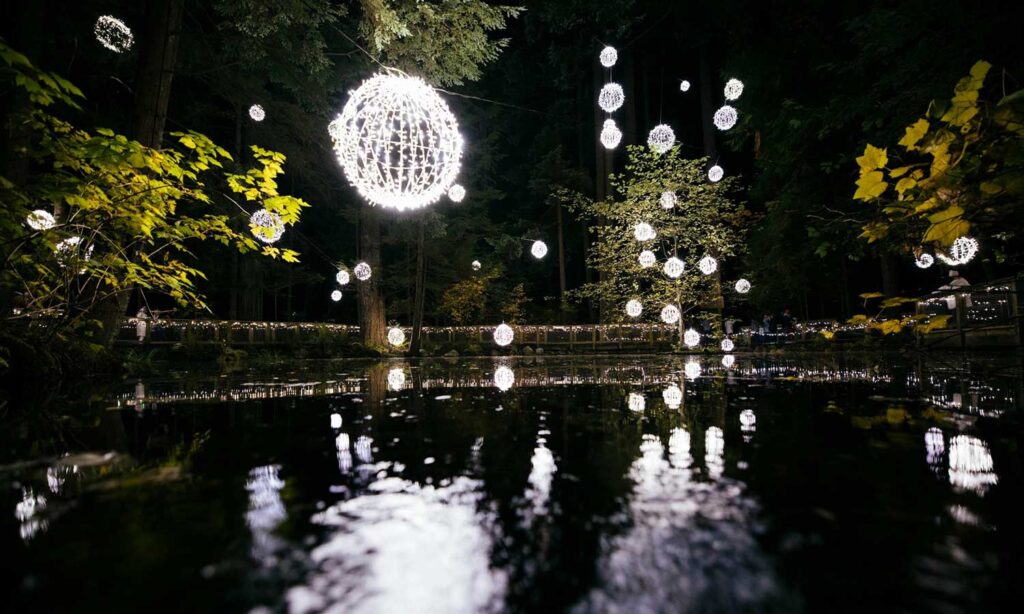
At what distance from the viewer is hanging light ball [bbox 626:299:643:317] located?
17250mm

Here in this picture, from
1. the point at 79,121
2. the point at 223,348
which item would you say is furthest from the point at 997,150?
the point at 223,348

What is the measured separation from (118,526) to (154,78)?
691 centimetres

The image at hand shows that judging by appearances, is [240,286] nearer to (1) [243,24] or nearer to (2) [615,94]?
(1) [243,24]

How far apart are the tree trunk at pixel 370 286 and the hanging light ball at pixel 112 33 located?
9.18 metres

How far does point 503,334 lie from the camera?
23.6m

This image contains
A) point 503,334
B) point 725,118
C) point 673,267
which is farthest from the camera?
point 503,334

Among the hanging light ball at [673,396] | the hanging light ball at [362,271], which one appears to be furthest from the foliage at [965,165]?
the hanging light ball at [362,271]

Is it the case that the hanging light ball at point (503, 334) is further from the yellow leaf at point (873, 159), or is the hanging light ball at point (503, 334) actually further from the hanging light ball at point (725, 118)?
the yellow leaf at point (873, 159)

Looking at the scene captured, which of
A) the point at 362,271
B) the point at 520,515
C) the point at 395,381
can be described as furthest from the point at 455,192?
the point at 520,515

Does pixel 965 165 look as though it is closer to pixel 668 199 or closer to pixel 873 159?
pixel 873 159

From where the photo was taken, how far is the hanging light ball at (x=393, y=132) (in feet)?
18.1

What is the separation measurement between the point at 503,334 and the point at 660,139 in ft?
37.7

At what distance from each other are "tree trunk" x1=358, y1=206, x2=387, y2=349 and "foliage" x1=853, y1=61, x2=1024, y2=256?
17442 mm

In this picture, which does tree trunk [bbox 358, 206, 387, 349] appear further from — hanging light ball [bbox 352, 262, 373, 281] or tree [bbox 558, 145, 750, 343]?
tree [bbox 558, 145, 750, 343]
